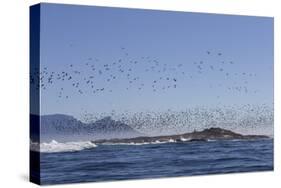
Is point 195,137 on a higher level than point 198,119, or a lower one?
lower

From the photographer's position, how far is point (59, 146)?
1193 centimetres

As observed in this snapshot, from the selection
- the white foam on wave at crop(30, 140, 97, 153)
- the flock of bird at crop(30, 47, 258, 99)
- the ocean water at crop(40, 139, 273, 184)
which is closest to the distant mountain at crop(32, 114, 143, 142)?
the white foam on wave at crop(30, 140, 97, 153)

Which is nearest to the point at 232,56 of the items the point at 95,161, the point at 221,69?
the point at 221,69

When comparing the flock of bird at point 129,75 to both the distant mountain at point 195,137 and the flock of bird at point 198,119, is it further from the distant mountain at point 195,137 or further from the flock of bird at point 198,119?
the distant mountain at point 195,137

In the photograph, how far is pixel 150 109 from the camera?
12.7 meters

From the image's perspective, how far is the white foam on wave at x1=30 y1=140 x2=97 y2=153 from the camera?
466 inches

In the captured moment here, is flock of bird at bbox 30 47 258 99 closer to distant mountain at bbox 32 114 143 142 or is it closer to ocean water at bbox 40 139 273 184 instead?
distant mountain at bbox 32 114 143 142

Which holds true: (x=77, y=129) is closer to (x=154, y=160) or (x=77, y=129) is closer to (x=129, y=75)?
(x=129, y=75)

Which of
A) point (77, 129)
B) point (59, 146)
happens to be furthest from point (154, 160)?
point (59, 146)

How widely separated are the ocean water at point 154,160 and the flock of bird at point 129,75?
35.0 inches

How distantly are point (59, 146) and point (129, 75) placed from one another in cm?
155

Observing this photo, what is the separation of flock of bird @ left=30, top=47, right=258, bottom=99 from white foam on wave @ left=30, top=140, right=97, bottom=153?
0.69 metres

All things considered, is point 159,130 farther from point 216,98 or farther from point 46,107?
point 46,107

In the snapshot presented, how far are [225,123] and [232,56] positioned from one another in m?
1.09
